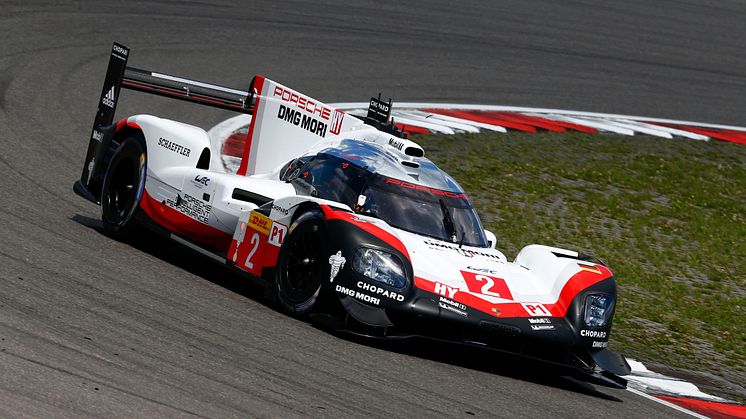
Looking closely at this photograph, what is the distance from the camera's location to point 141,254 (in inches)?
Result: 353

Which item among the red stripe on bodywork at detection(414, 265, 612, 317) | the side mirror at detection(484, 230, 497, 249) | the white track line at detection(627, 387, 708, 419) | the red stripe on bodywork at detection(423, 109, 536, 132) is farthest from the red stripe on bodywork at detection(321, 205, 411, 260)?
the red stripe on bodywork at detection(423, 109, 536, 132)

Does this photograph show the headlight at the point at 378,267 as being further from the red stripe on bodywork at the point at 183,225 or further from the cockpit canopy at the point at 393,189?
the red stripe on bodywork at the point at 183,225

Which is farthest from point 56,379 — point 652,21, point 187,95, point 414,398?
point 652,21

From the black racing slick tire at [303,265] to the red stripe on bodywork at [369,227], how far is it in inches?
2.7

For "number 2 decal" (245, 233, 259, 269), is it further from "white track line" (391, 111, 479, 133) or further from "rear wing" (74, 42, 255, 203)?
"white track line" (391, 111, 479, 133)

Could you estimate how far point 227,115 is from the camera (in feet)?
49.0

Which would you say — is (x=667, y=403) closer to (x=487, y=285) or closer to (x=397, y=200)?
(x=487, y=285)

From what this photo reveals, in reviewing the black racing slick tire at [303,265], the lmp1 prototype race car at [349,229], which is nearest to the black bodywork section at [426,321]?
the lmp1 prototype race car at [349,229]

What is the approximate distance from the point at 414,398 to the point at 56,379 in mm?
1887

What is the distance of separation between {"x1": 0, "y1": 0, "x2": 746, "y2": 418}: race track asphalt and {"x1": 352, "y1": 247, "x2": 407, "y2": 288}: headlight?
44 centimetres

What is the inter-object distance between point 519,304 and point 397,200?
118 centimetres

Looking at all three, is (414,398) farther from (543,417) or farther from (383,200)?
(383,200)

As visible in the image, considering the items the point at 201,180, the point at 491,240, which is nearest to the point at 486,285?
the point at 491,240

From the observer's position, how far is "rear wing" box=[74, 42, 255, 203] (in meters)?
9.94
